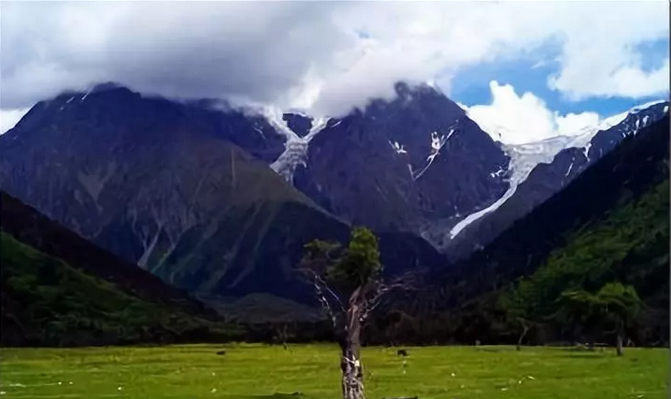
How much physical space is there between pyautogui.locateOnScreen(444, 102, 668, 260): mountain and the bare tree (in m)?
0.85

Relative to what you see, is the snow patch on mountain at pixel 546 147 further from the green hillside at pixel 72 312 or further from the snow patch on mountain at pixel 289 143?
the green hillside at pixel 72 312

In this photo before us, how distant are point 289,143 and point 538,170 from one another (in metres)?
2.41

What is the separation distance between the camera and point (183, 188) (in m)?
9.61

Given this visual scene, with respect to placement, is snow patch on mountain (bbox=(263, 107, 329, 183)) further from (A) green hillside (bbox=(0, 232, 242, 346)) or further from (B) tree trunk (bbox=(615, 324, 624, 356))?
(B) tree trunk (bbox=(615, 324, 624, 356))

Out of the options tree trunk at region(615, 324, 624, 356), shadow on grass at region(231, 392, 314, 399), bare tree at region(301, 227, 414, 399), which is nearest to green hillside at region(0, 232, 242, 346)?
shadow on grass at region(231, 392, 314, 399)

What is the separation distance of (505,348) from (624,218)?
2.19 metres

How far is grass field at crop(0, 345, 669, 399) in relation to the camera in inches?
357

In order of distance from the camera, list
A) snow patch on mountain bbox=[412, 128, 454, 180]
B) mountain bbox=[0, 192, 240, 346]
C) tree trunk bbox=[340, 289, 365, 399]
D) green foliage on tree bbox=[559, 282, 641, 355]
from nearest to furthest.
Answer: tree trunk bbox=[340, 289, 365, 399]
snow patch on mountain bbox=[412, 128, 454, 180]
mountain bbox=[0, 192, 240, 346]
green foliage on tree bbox=[559, 282, 641, 355]

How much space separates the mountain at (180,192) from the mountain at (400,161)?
0.77ft

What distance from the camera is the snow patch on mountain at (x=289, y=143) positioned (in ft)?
29.4

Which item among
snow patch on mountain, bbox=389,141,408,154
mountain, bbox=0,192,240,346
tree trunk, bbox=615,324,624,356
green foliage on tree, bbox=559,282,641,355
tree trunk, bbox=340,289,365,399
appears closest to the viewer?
tree trunk, bbox=340,289,365,399

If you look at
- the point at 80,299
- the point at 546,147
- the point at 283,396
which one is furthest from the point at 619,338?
A: the point at 80,299

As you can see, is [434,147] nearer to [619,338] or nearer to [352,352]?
[352,352]

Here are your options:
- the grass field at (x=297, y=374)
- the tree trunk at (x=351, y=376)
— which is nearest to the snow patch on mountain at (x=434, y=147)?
the grass field at (x=297, y=374)
